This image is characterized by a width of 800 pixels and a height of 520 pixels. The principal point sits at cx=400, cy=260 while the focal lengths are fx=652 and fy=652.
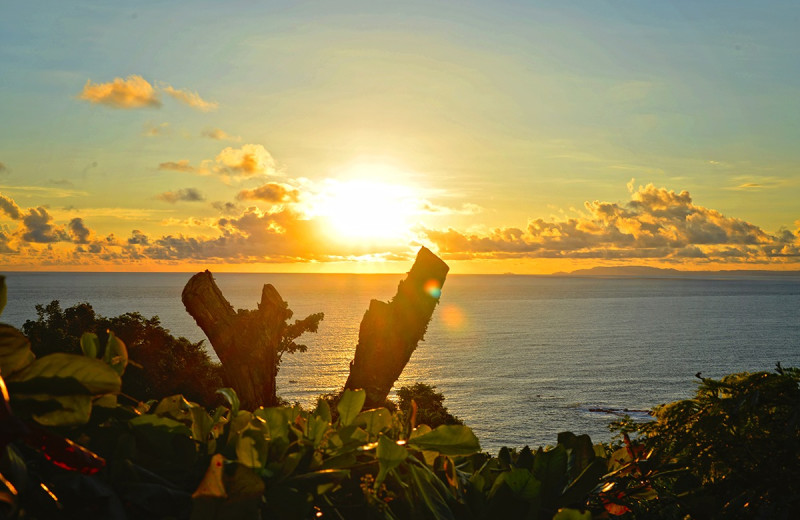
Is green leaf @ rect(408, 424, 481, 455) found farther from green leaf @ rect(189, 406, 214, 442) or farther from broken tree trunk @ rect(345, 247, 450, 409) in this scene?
broken tree trunk @ rect(345, 247, 450, 409)

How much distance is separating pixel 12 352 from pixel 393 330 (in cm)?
334

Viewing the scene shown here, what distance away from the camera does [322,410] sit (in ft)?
5.94

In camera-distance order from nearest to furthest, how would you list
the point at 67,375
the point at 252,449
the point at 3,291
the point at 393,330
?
the point at 3,291, the point at 67,375, the point at 252,449, the point at 393,330

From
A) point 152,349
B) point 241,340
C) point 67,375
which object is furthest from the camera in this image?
point 152,349

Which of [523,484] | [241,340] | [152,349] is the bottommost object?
[152,349]

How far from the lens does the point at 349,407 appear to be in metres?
1.81

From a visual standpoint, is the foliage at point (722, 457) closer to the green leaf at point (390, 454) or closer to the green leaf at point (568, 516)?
the green leaf at point (568, 516)

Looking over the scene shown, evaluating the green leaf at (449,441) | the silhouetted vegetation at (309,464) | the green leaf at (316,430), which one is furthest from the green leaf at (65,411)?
the green leaf at (449,441)

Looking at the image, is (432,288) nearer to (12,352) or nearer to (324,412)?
(324,412)

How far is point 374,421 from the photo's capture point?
1894mm

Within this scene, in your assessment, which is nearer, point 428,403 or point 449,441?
point 449,441

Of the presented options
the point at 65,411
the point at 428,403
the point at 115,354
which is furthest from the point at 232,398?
the point at 428,403

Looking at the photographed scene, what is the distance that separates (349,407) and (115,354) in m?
0.64

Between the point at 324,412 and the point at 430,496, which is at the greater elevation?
the point at 324,412
